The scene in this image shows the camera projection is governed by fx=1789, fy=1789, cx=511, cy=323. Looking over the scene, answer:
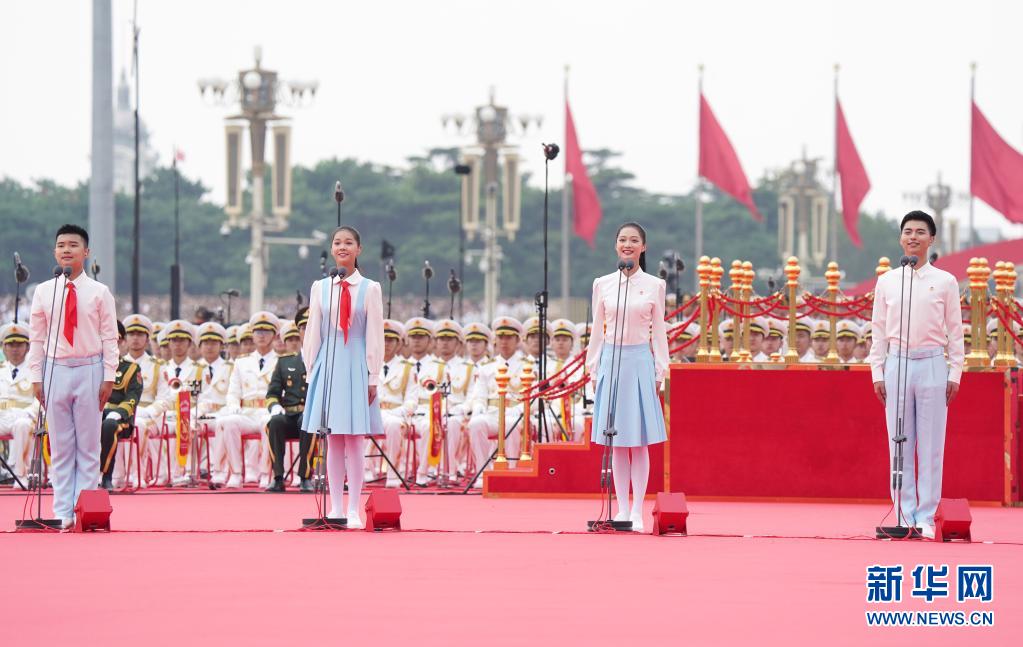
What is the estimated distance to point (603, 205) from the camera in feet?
211

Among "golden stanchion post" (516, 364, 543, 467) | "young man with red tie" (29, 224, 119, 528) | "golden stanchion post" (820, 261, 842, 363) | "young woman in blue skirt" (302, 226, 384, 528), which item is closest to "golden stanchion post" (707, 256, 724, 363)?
"golden stanchion post" (820, 261, 842, 363)

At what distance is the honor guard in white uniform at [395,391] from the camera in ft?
47.7

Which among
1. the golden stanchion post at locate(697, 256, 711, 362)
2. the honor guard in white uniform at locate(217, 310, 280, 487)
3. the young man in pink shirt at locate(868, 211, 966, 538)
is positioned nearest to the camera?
the young man in pink shirt at locate(868, 211, 966, 538)

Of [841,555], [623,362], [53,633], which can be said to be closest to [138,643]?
[53,633]

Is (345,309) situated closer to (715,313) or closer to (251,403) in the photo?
(715,313)

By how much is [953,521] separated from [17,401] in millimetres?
8269

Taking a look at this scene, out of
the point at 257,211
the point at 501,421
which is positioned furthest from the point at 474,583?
the point at 257,211

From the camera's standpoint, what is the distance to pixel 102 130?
56.4ft

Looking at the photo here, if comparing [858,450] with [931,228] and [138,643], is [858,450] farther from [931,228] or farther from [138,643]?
[138,643]

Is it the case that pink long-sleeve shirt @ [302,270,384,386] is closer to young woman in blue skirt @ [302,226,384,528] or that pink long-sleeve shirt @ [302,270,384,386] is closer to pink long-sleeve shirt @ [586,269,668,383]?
young woman in blue skirt @ [302,226,384,528]

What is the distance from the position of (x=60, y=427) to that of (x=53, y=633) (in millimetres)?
4083

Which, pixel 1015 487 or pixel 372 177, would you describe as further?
pixel 372 177

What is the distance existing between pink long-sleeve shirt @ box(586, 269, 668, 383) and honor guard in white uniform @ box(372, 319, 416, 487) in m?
5.36

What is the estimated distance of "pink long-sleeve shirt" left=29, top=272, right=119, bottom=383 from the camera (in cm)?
932
